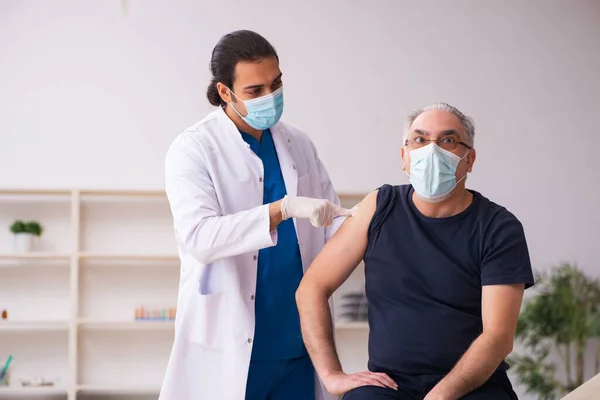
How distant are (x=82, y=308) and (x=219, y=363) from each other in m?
2.98

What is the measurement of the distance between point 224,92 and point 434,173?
642 millimetres

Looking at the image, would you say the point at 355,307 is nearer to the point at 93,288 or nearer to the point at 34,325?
the point at 93,288

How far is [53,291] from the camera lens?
490 cm

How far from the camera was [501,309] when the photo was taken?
5.69 ft

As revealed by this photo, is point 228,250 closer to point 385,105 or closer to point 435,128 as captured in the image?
point 435,128

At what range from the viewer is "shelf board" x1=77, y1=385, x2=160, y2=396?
4605mm

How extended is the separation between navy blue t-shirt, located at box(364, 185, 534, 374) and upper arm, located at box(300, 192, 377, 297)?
2 centimetres

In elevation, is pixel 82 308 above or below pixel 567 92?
below

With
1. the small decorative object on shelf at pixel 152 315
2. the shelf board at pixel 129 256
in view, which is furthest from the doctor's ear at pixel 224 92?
the small decorative object on shelf at pixel 152 315

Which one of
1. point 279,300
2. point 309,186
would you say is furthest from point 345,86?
point 279,300

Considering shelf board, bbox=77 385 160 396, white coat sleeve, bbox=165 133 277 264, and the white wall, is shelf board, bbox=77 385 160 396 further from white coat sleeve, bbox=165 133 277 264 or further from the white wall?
white coat sleeve, bbox=165 133 277 264

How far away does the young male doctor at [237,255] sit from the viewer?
2049 mm

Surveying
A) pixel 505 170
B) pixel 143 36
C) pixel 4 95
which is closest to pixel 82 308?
pixel 4 95

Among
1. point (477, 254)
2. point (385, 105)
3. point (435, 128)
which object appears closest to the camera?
point (477, 254)
